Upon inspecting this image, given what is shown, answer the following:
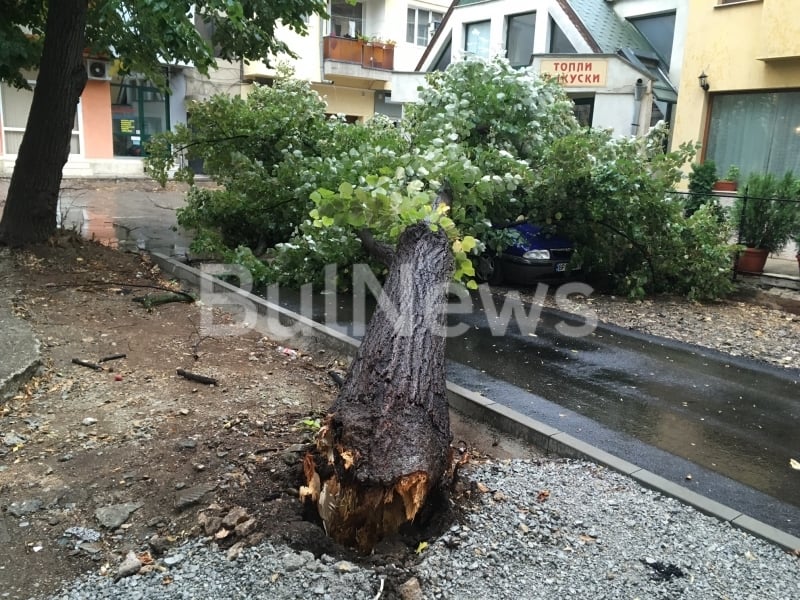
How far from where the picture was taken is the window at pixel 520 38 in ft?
68.1

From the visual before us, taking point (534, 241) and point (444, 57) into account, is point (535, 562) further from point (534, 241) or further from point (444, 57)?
point (444, 57)

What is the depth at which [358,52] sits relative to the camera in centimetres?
2769

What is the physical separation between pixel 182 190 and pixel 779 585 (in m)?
21.9

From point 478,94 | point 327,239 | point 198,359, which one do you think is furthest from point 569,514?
point 478,94

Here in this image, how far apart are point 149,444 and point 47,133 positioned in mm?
6633

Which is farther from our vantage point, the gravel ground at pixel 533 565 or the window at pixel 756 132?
the window at pixel 756 132

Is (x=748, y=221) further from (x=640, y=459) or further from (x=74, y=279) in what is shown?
(x=74, y=279)

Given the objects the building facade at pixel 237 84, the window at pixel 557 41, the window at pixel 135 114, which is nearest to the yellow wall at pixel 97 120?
the building facade at pixel 237 84

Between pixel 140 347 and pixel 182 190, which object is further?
pixel 182 190

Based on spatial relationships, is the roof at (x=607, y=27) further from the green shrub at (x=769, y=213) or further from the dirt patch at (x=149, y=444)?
the dirt patch at (x=149, y=444)

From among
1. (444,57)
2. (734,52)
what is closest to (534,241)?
(734,52)

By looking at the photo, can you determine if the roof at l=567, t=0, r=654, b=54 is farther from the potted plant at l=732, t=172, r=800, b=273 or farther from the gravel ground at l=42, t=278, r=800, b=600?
the gravel ground at l=42, t=278, r=800, b=600

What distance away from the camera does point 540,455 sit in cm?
461

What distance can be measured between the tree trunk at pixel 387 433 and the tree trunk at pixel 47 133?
701 cm
